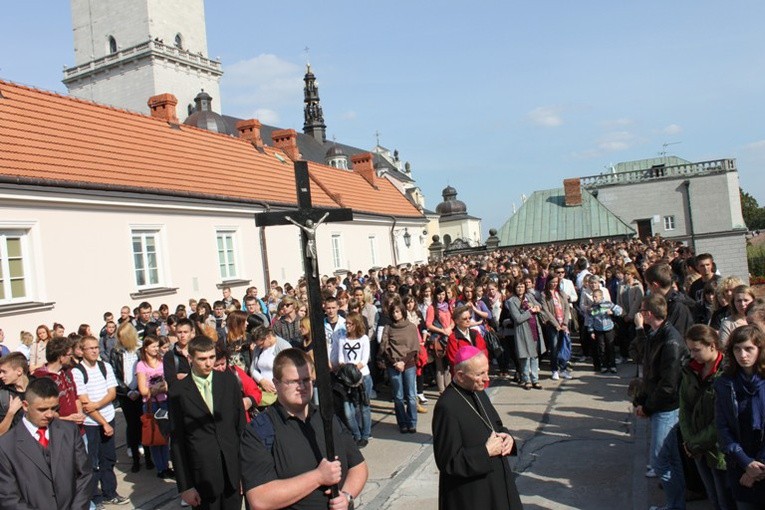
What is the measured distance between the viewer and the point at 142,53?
56.2 meters

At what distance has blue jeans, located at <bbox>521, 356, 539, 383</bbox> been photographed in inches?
418

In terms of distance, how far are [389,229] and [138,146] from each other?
1509 cm

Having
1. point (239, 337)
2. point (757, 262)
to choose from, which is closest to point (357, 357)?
point (239, 337)

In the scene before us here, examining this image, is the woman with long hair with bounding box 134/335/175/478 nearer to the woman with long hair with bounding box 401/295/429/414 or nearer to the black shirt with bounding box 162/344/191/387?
the black shirt with bounding box 162/344/191/387

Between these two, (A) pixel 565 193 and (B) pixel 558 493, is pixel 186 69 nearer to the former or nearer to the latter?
(A) pixel 565 193

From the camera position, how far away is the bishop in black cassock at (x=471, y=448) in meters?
3.96

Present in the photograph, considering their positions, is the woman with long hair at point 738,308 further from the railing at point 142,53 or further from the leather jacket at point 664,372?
the railing at point 142,53

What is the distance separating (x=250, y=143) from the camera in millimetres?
25734

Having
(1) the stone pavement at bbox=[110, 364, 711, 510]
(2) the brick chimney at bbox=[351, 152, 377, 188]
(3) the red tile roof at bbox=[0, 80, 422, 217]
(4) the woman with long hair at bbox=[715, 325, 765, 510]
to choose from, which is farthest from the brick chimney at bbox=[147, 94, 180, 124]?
(4) the woman with long hair at bbox=[715, 325, 765, 510]

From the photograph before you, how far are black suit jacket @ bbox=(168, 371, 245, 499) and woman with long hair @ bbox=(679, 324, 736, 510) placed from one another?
11.0 ft

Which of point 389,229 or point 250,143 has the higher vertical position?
point 250,143

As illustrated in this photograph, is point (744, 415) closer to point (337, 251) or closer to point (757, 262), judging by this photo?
point (337, 251)

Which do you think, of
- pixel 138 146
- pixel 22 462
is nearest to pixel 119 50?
pixel 138 146

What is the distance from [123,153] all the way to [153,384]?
11136 millimetres
